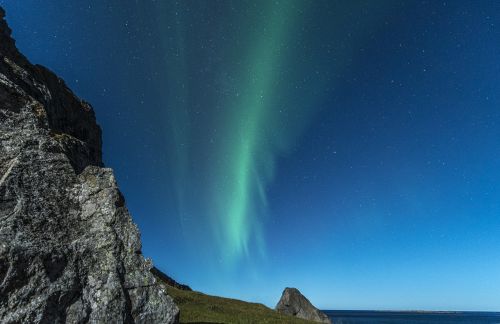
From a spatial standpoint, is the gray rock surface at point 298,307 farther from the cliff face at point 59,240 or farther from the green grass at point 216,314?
the cliff face at point 59,240

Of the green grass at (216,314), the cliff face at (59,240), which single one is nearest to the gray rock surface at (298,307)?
the green grass at (216,314)

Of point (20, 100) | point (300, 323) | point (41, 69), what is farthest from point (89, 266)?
point (41, 69)

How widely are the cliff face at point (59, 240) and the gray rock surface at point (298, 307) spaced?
212ft

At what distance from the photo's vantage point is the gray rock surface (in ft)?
227

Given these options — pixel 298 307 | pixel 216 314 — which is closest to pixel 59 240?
pixel 216 314

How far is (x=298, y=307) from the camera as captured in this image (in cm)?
7094

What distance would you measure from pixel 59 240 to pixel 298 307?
6940 centimetres

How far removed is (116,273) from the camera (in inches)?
413

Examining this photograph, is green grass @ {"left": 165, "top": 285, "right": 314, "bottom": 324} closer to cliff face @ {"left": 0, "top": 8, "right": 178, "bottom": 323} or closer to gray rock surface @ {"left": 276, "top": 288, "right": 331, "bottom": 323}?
cliff face @ {"left": 0, "top": 8, "right": 178, "bottom": 323}

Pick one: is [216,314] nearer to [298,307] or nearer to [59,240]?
[59,240]

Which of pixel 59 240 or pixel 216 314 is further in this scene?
pixel 216 314

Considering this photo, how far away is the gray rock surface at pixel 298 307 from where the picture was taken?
69.1 metres

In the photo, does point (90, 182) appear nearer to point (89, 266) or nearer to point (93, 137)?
point (89, 266)

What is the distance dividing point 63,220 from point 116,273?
2.54 m
